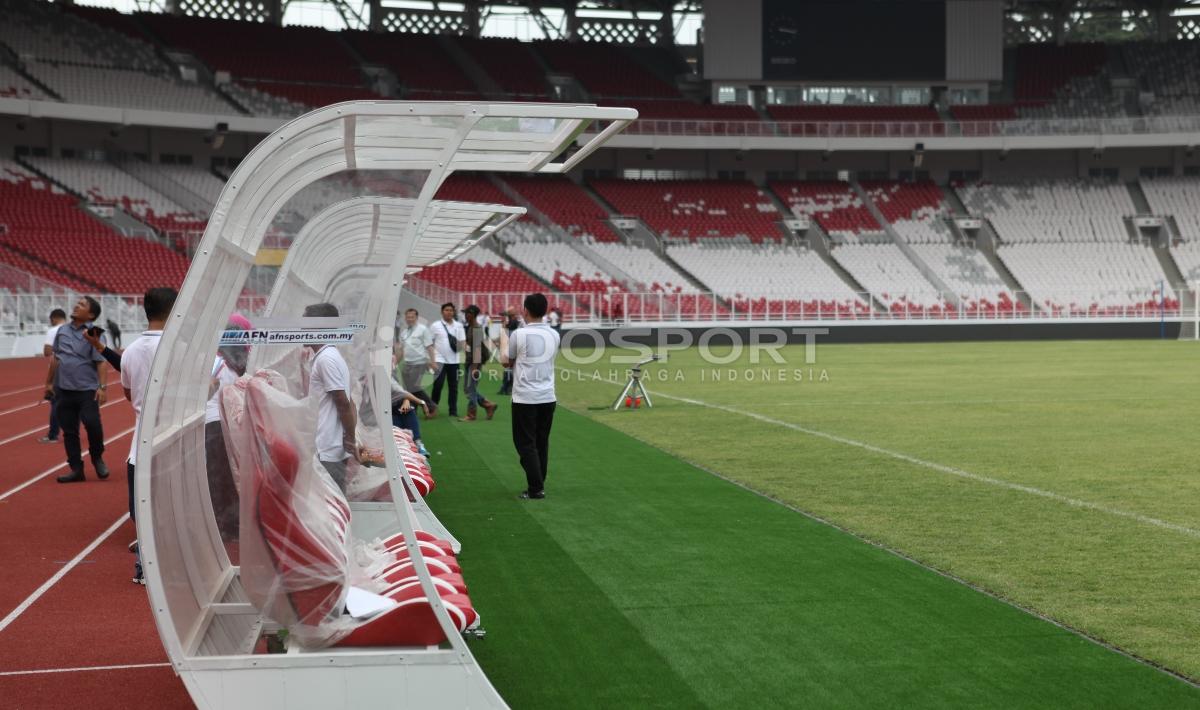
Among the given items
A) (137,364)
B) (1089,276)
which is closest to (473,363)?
(137,364)

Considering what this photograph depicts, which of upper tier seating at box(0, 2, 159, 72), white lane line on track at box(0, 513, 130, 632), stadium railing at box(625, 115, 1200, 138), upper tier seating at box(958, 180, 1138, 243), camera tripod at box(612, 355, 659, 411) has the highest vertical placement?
upper tier seating at box(0, 2, 159, 72)

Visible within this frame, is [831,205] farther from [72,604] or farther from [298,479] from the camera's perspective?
[298,479]

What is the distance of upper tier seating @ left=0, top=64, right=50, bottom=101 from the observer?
42812 mm

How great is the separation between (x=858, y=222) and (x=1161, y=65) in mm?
19885

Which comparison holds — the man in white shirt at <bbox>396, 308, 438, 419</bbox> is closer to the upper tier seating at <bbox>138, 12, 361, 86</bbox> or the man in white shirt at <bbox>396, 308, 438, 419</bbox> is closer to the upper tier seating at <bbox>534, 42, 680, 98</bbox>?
the upper tier seating at <bbox>138, 12, 361, 86</bbox>

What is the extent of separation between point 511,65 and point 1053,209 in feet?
91.1

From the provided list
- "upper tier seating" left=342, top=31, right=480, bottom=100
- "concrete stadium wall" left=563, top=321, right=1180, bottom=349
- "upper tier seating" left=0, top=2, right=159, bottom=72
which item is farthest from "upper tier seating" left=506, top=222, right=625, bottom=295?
"upper tier seating" left=0, top=2, right=159, bottom=72

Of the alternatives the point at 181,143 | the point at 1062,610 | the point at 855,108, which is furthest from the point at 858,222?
the point at 1062,610

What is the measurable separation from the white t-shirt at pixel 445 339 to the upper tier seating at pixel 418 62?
3807 centimetres

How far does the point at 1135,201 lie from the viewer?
190ft

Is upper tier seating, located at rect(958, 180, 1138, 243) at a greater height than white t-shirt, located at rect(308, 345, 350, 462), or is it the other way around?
upper tier seating, located at rect(958, 180, 1138, 243)

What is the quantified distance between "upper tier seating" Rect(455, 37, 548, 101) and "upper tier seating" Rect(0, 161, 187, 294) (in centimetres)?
2154

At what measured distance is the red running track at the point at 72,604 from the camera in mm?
5734

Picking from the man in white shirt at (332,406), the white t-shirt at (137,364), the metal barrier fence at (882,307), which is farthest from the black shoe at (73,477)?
the metal barrier fence at (882,307)
